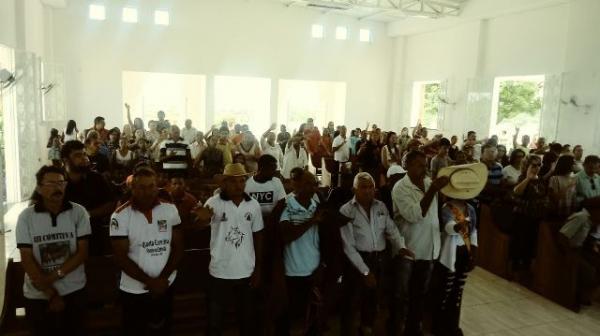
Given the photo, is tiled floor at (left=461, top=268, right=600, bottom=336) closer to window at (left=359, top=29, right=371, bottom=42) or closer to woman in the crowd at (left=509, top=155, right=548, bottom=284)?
woman in the crowd at (left=509, top=155, right=548, bottom=284)

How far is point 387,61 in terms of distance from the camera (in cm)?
1833

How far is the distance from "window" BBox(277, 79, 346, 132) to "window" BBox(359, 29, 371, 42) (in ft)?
6.45

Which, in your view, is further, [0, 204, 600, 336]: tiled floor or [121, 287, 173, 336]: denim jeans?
[0, 204, 600, 336]: tiled floor

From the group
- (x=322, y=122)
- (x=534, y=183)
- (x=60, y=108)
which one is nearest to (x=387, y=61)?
(x=322, y=122)

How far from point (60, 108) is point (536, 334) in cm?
1313

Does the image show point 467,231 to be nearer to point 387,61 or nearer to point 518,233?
point 518,233

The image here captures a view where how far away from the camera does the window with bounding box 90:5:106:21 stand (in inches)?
556

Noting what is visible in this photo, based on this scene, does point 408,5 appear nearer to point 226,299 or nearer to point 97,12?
point 97,12

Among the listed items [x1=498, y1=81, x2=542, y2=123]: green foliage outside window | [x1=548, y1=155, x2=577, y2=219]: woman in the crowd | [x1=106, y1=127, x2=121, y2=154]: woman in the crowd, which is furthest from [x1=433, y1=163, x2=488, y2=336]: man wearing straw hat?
[x1=498, y1=81, x2=542, y2=123]: green foliage outside window

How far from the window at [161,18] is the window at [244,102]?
9.24 feet

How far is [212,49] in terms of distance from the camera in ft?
50.8

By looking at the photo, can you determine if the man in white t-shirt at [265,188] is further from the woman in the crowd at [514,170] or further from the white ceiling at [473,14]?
the white ceiling at [473,14]

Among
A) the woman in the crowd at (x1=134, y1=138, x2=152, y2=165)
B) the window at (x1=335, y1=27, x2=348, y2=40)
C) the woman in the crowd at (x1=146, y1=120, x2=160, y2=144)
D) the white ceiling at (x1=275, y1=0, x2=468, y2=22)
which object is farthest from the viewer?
the window at (x1=335, y1=27, x2=348, y2=40)

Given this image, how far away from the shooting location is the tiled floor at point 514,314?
464cm
